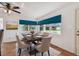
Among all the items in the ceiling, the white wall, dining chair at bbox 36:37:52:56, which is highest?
the ceiling

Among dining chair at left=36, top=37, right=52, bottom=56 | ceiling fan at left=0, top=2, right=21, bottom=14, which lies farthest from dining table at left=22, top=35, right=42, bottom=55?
ceiling fan at left=0, top=2, right=21, bottom=14

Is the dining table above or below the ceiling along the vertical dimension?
below

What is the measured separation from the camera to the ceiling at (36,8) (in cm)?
223

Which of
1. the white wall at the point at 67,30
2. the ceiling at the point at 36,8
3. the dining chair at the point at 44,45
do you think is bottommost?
the dining chair at the point at 44,45

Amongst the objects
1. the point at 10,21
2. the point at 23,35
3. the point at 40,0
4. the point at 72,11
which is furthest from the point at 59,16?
the point at 10,21

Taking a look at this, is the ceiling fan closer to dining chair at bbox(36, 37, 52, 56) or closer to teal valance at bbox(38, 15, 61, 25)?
teal valance at bbox(38, 15, 61, 25)

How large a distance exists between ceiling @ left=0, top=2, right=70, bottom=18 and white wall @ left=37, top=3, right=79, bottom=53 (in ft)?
0.42

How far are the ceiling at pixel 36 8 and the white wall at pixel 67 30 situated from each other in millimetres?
129

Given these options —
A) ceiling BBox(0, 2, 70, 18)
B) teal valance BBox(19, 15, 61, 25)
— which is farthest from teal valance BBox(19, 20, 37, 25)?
ceiling BBox(0, 2, 70, 18)

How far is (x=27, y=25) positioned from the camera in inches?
88.8

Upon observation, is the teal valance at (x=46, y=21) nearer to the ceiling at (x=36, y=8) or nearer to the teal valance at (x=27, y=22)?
the teal valance at (x=27, y=22)

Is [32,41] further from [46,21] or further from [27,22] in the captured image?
[46,21]

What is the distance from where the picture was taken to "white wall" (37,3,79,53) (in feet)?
7.14

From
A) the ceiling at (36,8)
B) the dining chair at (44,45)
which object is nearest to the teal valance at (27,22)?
the ceiling at (36,8)
